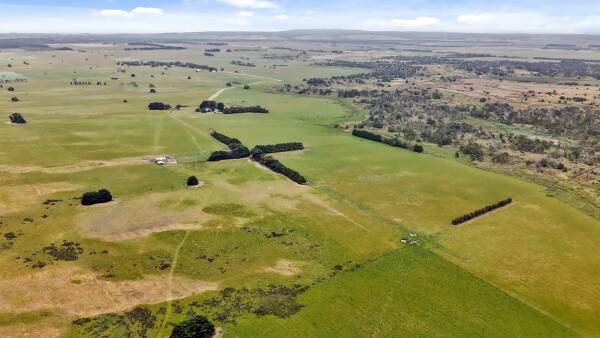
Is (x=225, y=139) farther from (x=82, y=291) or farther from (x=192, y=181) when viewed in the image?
(x=82, y=291)

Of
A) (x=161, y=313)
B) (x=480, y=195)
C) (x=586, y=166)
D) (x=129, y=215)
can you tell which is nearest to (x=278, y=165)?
(x=129, y=215)

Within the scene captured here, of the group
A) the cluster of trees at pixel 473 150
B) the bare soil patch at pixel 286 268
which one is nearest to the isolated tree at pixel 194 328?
the bare soil patch at pixel 286 268

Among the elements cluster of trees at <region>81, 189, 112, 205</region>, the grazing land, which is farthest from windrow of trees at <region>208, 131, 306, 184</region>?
cluster of trees at <region>81, 189, 112, 205</region>

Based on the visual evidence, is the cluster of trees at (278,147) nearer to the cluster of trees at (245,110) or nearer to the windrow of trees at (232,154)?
the windrow of trees at (232,154)

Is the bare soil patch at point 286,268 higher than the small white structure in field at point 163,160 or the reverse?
the reverse

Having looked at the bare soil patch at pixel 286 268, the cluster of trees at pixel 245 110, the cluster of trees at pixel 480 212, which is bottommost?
the bare soil patch at pixel 286 268

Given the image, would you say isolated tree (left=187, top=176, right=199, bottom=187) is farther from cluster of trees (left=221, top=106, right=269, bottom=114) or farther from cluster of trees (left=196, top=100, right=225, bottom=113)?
cluster of trees (left=196, top=100, right=225, bottom=113)

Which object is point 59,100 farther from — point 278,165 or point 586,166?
point 586,166
